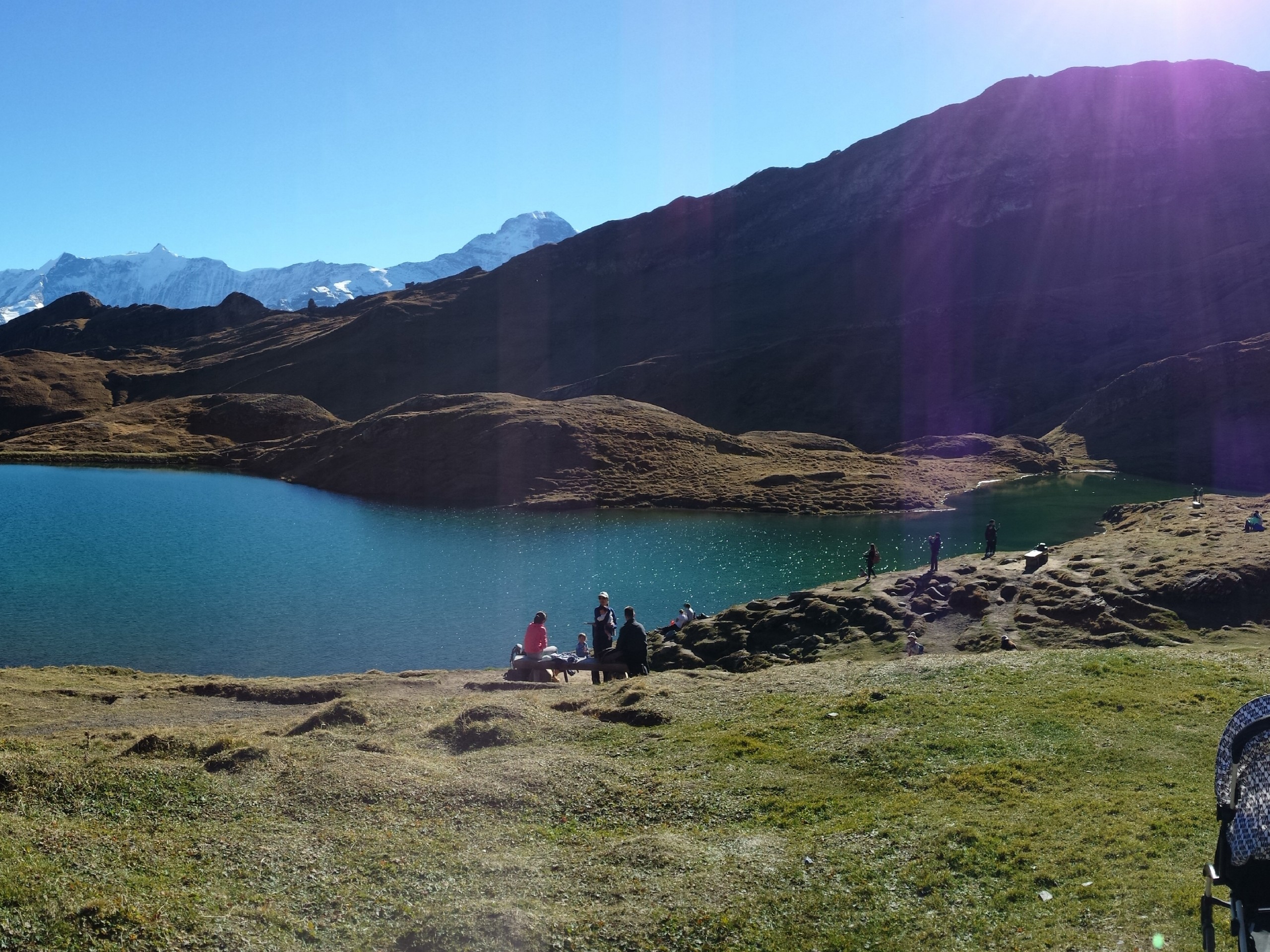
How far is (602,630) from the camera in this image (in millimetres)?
26625

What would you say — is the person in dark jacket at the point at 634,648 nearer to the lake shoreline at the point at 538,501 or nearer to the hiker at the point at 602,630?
the hiker at the point at 602,630

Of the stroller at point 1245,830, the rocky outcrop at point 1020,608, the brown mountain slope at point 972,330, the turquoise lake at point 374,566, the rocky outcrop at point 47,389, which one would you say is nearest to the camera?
the stroller at point 1245,830

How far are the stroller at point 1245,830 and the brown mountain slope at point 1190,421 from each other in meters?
109

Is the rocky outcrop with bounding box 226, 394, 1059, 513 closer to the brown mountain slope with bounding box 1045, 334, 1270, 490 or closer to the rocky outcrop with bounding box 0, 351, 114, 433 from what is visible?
the brown mountain slope with bounding box 1045, 334, 1270, 490

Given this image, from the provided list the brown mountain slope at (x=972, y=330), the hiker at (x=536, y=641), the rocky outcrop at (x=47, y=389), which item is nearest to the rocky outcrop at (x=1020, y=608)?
the hiker at (x=536, y=641)

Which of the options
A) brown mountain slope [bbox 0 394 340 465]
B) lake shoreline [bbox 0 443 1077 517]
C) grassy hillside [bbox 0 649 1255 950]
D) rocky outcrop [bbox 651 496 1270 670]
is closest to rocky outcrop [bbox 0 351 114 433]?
brown mountain slope [bbox 0 394 340 465]

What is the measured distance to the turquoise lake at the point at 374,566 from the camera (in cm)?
3994

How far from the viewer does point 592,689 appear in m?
23.8

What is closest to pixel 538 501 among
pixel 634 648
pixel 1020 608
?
pixel 1020 608

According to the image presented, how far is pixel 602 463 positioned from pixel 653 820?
8475 centimetres

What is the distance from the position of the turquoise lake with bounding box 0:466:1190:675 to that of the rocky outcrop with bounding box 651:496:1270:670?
30.4 feet

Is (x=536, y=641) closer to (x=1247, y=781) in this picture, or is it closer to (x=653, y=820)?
(x=653, y=820)

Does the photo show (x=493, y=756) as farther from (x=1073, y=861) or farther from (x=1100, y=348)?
(x=1100, y=348)

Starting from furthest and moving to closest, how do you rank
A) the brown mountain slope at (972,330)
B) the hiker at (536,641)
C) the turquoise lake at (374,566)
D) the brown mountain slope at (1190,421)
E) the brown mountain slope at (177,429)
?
the brown mountain slope at (972,330) → the brown mountain slope at (177,429) → the brown mountain slope at (1190,421) → the turquoise lake at (374,566) → the hiker at (536,641)
